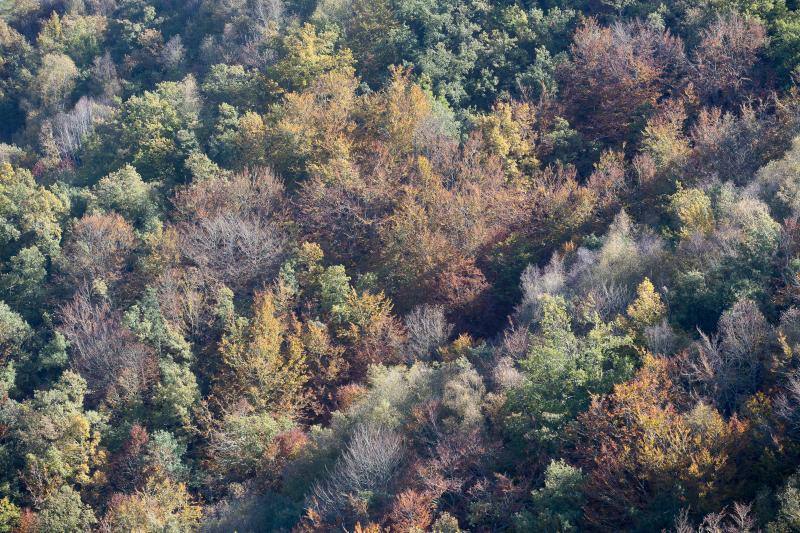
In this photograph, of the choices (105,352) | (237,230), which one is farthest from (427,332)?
(105,352)

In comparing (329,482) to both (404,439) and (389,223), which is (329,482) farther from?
(389,223)

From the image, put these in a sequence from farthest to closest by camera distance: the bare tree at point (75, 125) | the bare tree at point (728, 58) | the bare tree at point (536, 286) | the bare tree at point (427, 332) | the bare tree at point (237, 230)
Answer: the bare tree at point (75, 125)
the bare tree at point (728, 58)
the bare tree at point (237, 230)
the bare tree at point (427, 332)
the bare tree at point (536, 286)

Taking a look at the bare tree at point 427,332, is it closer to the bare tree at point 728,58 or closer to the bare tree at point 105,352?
the bare tree at point 105,352

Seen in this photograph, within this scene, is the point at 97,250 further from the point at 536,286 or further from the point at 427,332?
the point at 536,286

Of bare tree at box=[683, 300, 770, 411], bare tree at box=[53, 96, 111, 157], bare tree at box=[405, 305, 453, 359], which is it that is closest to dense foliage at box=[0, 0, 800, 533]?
bare tree at box=[683, 300, 770, 411]

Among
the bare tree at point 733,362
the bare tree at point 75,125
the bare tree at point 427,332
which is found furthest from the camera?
the bare tree at point 75,125

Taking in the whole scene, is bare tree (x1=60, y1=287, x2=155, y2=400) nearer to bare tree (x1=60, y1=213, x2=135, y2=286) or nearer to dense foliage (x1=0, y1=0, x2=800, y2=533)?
dense foliage (x1=0, y1=0, x2=800, y2=533)

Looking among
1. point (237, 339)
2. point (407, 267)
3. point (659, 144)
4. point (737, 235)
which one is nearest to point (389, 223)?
point (407, 267)

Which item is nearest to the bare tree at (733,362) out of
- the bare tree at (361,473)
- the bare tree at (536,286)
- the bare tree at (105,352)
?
the bare tree at (536,286)

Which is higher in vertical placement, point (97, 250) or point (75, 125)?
point (75, 125)
